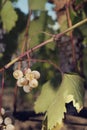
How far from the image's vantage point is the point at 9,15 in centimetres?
143

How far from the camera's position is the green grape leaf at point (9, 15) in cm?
142

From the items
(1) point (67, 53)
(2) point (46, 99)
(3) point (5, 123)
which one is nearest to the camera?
(3) point (5, 123)

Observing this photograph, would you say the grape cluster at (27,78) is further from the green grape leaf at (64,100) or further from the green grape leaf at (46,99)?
the green grape leaf at (46,99)

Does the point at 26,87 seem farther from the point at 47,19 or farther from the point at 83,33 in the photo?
the point at 47,19

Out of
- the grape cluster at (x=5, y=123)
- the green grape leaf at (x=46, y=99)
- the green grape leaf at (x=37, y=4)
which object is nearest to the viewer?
the grape cluster at (x=5, y=123)

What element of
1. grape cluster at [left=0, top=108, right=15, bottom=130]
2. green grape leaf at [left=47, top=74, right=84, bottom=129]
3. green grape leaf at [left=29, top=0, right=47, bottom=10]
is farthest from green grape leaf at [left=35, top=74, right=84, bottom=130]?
green grape leaf at [left=29, top=0, right=47, bottom=10]

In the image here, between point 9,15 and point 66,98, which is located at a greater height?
point 9,15

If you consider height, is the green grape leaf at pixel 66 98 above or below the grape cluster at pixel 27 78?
below

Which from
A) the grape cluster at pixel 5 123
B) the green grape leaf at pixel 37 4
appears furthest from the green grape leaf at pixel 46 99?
the green grape leaf at pixel 37 4

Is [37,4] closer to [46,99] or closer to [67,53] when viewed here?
[67,53]

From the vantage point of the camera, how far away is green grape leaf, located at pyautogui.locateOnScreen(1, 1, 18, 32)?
142 centimetres

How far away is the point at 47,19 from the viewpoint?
5.16 feet

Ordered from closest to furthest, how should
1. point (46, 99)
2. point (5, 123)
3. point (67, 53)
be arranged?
point (5, 123), point (46, 99), point (67, 53)

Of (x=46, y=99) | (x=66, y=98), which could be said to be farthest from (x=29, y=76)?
(x=46, y=99)
